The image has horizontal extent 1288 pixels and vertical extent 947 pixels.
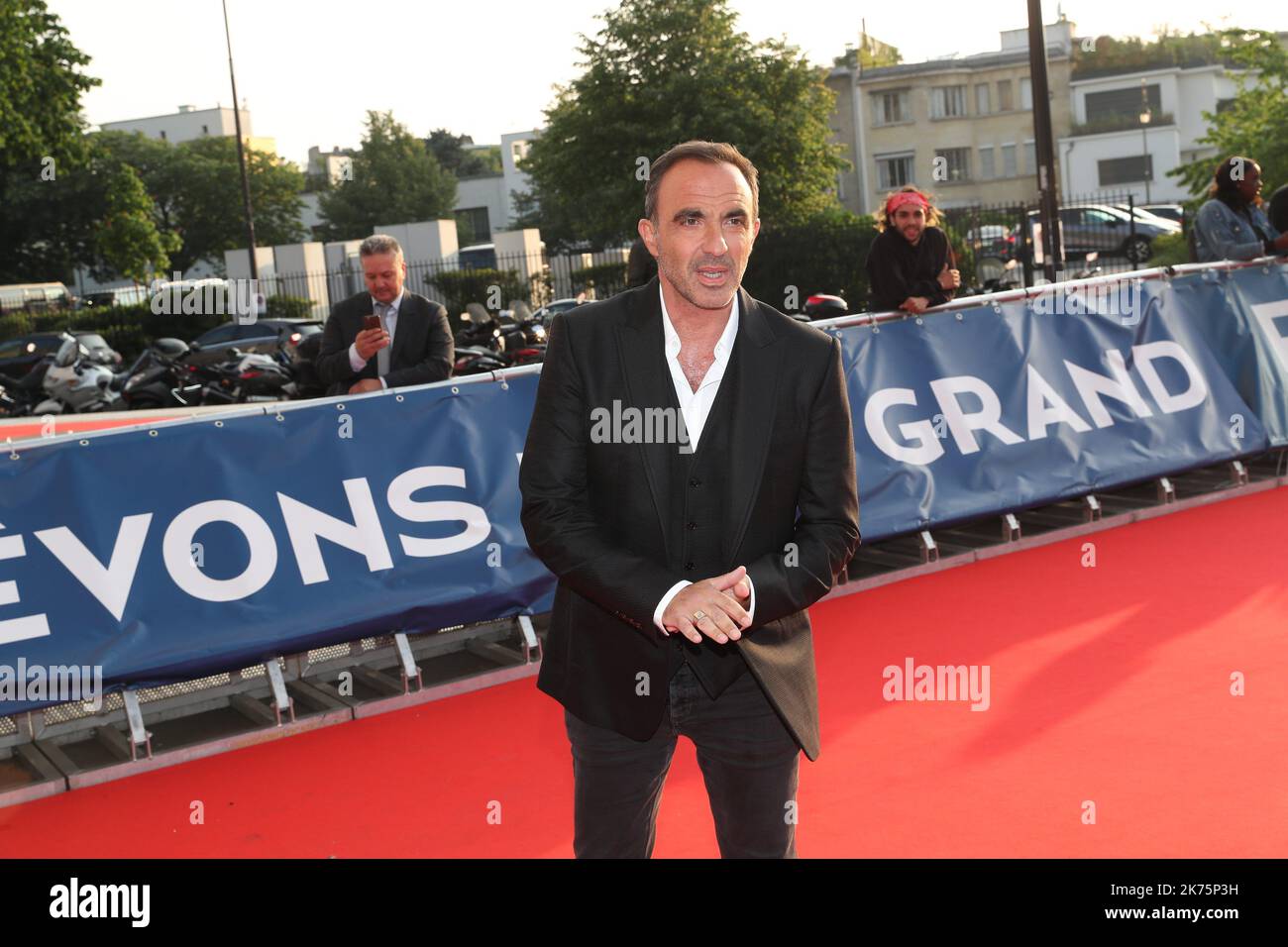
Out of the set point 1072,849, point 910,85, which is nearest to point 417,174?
point 910,85

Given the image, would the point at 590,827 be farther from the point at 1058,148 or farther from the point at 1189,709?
the point at 1058,148

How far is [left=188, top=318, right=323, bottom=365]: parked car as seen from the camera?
32.0m

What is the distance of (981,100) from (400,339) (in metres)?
70.8

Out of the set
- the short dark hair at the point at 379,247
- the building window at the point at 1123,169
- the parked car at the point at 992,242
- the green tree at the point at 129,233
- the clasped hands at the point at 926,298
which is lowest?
the clasped hands at the point at 926,298

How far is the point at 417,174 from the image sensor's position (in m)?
90.1

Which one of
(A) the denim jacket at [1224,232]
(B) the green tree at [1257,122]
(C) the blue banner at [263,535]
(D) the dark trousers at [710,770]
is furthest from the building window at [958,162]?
(D) the dark trousers at [710,770]

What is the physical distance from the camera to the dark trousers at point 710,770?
326cm

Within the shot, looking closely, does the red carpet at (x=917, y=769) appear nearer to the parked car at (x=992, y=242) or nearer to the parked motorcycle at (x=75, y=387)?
the parked motorcycle at (x=75, y=387)

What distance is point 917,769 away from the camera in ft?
19.3

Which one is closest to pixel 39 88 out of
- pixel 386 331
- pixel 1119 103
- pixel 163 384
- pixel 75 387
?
pixel 75 387

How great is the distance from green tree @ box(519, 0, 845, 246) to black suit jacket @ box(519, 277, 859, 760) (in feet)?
124

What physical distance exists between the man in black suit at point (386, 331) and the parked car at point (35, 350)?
2466 cm

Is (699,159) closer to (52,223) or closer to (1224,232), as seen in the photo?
(1224,232)

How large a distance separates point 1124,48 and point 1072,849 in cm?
10551
